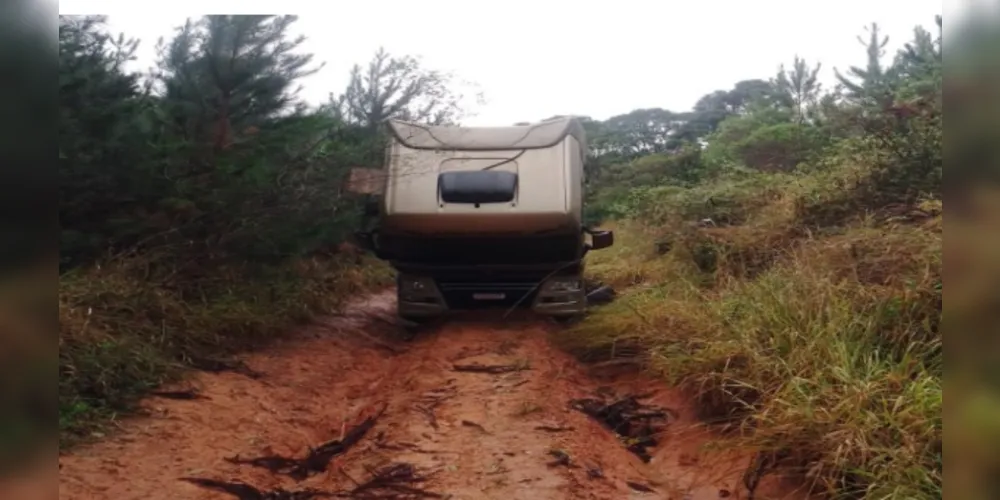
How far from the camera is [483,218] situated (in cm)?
912

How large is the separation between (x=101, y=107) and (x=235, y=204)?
197cm

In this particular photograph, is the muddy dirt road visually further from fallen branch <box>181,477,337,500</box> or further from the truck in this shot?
the truck

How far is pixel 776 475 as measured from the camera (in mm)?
4293

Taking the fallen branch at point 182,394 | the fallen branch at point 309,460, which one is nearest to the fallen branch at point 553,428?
the fallen branch at point 309,460

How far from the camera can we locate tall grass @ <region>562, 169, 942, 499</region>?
12.4ft

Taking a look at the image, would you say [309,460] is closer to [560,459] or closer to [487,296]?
[560,459]

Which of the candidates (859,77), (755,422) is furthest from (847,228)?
(859,77)

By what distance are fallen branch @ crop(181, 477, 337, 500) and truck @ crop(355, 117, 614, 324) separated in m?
4.91

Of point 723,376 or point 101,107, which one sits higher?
point 101,107

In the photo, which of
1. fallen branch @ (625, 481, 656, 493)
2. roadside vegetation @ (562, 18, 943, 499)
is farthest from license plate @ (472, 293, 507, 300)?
fallen branch @ (625, 481, 656, 493)

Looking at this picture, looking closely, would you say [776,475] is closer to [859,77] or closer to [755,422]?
[755,422]

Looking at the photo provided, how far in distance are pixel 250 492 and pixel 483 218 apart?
5050 mm

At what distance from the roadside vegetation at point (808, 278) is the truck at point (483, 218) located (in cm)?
98

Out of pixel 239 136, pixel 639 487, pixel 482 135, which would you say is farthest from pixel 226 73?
pixel 639 487
